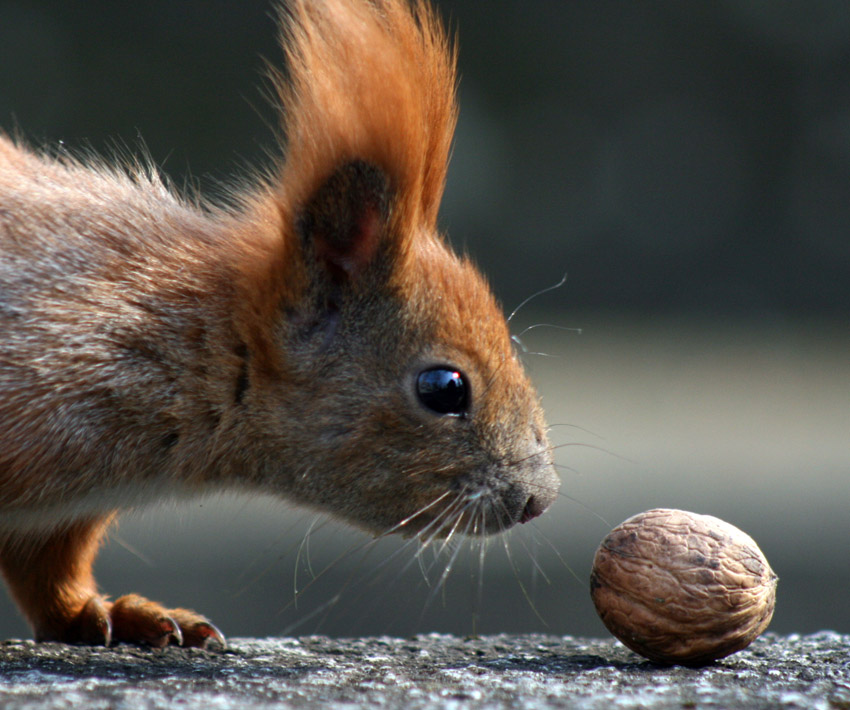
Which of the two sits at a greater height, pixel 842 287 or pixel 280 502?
pixel 842 287

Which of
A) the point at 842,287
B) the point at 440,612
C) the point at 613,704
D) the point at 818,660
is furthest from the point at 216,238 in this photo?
the point at 842,287

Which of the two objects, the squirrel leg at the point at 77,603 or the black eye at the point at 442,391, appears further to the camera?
the squirrel leg at the point at 77,603

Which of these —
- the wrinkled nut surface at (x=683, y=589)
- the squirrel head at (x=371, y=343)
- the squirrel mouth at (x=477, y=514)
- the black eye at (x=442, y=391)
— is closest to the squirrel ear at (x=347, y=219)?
the squirrel head at (x=371, y=343)

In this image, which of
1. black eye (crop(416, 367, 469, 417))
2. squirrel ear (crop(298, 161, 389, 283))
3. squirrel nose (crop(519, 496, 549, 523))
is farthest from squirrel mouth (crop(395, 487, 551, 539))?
squirrel ear (crop(298, 161, 389, 283))

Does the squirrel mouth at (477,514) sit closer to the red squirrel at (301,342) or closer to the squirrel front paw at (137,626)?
the red squirrel at (301,342)

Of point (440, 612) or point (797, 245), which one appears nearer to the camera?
point (440, 612)

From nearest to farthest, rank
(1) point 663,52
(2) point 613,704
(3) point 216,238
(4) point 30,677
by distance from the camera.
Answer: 1. (2) point 613,704
2. (4) point 30,677
3. (3) point 216,238
4. (1) point 663,52

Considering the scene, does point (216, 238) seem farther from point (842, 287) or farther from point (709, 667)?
point (842, 287)
